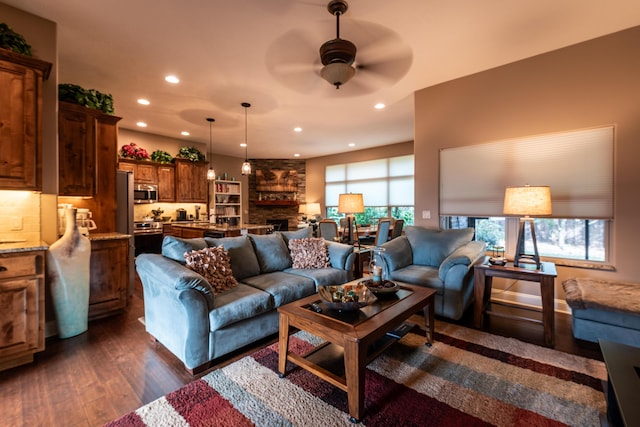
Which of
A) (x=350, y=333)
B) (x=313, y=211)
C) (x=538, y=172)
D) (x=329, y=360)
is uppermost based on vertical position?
(x=538, y=172)

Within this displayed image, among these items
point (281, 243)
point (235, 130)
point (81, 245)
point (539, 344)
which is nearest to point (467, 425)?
point (539, 344)

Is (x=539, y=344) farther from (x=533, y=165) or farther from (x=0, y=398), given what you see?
(x=0, y=398)

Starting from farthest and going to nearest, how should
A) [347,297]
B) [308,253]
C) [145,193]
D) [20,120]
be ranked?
[145,193], [308,253], [20,120], [347,297]

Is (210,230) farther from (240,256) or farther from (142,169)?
(240,256)

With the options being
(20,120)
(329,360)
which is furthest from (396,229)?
(20,120)

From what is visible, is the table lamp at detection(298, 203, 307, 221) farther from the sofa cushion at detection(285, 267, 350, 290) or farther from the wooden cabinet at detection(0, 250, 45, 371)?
the wooden cabinet at detection(0, 250, 45, 371)

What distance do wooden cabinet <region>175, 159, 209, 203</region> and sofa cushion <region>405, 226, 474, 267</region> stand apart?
5.30 meters

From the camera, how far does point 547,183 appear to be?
127 inches

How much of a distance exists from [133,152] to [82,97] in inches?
116

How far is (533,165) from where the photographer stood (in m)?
3.30

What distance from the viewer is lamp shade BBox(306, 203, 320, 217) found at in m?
8.87

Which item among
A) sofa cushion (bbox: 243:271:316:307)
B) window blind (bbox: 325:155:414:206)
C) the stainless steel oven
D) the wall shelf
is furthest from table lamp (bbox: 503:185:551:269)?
the wall shelf

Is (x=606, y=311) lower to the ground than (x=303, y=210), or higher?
lower

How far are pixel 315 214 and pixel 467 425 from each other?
754 centimetres
